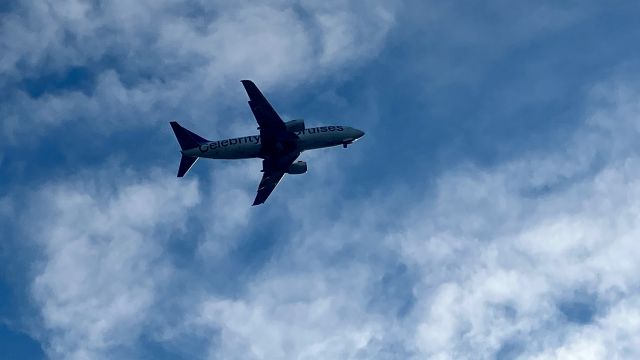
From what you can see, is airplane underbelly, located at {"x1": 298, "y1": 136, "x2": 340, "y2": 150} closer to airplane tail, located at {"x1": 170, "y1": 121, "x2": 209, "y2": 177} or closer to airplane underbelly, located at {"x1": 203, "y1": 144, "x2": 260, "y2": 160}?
airplane underbelly, located at {"x1": 203, "y1": 144, "x2": 260, "y2": 160}

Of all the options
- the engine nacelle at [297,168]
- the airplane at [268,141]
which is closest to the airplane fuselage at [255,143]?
the airplane at [268,141]

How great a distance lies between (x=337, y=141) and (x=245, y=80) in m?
17.4

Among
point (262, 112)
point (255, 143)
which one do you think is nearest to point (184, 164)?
point (255, 143)

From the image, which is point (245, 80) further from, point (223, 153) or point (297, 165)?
point (297, 165)

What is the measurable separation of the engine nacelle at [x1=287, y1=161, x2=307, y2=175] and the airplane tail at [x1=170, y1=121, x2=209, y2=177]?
48.9 ft

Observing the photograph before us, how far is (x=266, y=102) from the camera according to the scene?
375 feet

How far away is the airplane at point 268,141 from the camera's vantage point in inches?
4555

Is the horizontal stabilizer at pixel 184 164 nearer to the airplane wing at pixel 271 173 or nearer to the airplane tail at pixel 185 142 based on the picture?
the airplane tail at pixel 185 142

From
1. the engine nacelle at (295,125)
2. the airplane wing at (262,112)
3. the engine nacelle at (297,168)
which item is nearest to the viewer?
the airplane wing at (262,112)

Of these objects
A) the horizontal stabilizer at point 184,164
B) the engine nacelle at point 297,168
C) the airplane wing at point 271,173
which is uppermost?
the engine nacelle at point 297,168

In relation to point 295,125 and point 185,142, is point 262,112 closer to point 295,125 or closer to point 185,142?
point 295,125

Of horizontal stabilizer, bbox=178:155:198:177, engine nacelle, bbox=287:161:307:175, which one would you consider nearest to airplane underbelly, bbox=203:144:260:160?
horizontal stabilizer, bbox=178:155:198:177

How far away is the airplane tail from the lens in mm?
119312

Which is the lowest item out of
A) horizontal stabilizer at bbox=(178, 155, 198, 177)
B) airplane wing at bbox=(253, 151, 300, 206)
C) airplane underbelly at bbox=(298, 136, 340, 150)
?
horizontal stabilizer at bbox=(178, 155, 198, 177)
